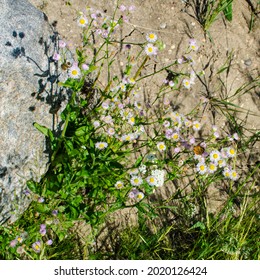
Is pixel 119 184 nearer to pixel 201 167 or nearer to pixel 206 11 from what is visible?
pixel 201 167

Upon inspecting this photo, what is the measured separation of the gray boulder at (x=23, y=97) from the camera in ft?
8.70

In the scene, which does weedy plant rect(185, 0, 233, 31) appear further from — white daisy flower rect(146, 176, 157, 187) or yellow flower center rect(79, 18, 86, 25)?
white daisy flower rect(146, 176, 157, 187)

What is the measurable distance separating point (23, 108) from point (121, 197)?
2.90 ft

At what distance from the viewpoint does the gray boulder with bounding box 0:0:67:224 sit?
8.70ft

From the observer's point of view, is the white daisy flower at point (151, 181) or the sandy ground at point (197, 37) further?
the sandy ground at point (197, 37)

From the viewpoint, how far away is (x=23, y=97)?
2.71 meters

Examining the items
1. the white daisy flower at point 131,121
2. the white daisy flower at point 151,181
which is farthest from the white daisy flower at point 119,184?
the white daisy flower at point 131,121

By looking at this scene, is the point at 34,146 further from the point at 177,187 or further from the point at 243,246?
the point at 243,246

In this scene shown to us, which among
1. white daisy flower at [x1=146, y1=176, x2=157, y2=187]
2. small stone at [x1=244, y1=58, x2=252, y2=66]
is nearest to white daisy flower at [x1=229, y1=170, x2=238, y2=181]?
white daisy flower at [x1=146, y1=176, x2=157, y2=187]

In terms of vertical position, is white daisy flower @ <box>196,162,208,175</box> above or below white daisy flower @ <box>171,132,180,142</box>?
below

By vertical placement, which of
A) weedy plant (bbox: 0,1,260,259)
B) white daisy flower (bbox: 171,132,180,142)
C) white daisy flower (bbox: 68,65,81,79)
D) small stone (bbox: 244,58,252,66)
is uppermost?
white daisy flower (bbox: 68,65,81,79)

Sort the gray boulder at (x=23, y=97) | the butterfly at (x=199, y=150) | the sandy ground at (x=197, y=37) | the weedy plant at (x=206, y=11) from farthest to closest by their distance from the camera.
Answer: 1. the weedy plant at (x=206, y=11)
2. the sandy ground at (x=197, y=37)
3. the butterfly at (x=199, y=150)
4. the gray boulder at (x=23, y=97)

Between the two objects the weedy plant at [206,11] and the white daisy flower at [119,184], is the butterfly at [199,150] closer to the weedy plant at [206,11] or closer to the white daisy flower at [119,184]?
the white daisy flower at [119,184]
